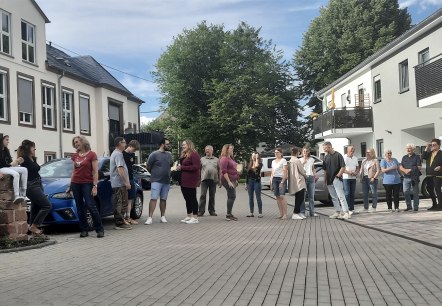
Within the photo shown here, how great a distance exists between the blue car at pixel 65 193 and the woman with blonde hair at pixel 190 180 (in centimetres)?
147

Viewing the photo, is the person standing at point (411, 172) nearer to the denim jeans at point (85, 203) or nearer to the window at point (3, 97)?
the denim jeans at point (85, 203)

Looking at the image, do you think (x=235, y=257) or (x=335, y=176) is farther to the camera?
(x=335, y=176)

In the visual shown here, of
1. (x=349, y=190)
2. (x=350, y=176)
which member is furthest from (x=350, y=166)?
(x=349, y=190)

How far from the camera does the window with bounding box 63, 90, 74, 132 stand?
32.4 metres

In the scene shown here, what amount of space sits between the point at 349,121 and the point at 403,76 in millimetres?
6314

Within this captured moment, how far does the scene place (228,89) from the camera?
43.6 metres

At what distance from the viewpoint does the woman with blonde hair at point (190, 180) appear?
1189 centimetres

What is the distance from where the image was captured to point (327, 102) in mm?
40469

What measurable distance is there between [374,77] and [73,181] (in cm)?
2235

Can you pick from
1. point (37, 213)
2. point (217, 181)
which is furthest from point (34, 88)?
point (37, 213)

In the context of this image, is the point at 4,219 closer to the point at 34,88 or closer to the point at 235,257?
the point at 235,257

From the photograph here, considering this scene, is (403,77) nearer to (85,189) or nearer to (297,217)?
(297,217)

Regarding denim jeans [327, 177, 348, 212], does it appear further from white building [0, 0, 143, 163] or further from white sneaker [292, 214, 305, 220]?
white building [0, 0, 143, 163]

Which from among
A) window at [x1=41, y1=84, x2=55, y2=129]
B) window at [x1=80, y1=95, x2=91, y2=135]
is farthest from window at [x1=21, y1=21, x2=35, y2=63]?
window at [x1=80, y1=95, x2=91, y2=135]
